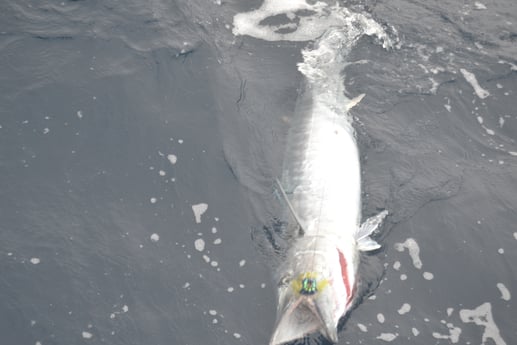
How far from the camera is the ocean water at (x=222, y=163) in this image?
20.1 ft

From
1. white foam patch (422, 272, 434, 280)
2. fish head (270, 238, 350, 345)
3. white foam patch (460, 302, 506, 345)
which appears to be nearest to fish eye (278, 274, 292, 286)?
fish head (270, 238, 350, 345)

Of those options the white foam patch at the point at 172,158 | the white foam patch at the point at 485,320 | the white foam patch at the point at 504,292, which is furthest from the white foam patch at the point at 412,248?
the white foam patch at the point at 172,158

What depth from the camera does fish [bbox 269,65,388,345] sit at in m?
Result: 5.42

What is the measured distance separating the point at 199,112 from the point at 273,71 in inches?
67.0

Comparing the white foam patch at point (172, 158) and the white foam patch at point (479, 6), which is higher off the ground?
the white foam patch at point (479, 6)

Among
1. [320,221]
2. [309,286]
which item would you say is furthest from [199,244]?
[309,286]

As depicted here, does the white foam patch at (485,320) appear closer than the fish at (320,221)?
No

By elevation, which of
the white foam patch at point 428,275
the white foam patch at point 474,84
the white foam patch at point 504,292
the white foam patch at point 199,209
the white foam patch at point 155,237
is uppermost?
the white foam patch at point 474,84

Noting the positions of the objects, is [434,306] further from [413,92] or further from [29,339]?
[29,339]

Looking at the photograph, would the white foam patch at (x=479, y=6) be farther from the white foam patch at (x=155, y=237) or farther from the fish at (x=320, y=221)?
the white foam patch at (x=155, y=237)

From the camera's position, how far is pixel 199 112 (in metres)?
8.29

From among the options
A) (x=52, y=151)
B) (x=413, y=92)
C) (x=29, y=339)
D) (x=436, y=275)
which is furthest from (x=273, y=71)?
(x=29, y=339)

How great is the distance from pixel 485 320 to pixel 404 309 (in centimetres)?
95

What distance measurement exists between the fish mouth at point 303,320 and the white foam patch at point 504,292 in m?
2.43
